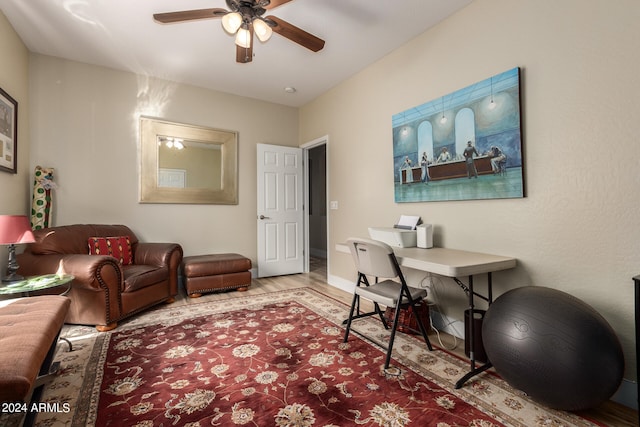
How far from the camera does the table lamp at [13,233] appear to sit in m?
2.01

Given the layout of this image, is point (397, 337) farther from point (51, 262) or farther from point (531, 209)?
point (51, 262)

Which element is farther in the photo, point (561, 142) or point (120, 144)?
point (120, 144)

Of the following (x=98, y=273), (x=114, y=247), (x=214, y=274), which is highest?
(x=114, y=247)

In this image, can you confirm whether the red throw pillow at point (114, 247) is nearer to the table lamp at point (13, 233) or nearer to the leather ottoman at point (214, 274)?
the leather ottoman at point (214, 274)

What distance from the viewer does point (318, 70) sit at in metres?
3.62

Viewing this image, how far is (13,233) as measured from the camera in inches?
80.9

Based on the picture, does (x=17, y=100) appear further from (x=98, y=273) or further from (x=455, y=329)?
(x=455, y=329)

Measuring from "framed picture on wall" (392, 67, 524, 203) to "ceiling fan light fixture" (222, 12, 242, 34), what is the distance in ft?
5.65

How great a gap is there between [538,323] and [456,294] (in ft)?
3.43

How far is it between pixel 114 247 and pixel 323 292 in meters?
2.46

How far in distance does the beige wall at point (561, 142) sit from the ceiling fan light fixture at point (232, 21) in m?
1.74

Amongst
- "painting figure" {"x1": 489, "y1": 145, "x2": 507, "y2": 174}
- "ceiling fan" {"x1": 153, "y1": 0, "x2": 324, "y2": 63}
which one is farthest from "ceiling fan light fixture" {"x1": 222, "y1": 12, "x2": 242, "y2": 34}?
"painting figure" {"x1": 489, "y1": 145, "x2": 507, "y2": 174}

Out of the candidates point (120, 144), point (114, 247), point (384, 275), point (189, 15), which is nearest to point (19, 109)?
point (120, 144)

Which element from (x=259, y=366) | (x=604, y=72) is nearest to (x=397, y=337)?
(x=259, y=366)
